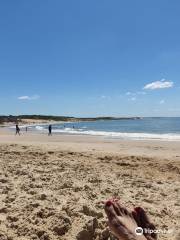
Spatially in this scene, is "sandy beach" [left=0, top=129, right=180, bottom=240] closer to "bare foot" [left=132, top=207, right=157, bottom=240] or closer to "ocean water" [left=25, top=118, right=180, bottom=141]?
"bare foot" [left=132, top=207, right=157, bottom=240]

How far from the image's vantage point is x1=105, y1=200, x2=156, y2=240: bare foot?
2.87 metres

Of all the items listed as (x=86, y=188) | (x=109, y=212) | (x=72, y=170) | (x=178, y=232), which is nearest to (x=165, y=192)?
(x=86, y=188)

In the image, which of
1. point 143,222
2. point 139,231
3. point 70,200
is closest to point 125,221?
point 139,231

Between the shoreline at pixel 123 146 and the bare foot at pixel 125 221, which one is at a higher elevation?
the bare foot at pixel 125 221

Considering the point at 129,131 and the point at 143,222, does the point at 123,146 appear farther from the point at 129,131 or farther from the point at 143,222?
the point at 129,131

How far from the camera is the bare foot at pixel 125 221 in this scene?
2.87 m

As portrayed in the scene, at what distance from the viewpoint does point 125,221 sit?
2.97 metres

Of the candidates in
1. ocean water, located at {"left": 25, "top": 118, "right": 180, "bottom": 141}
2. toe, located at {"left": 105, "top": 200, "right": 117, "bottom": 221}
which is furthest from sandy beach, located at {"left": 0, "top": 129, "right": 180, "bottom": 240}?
ocean water, located at {"left": 25, "top": 118, "right": 180, "bottom": 141}

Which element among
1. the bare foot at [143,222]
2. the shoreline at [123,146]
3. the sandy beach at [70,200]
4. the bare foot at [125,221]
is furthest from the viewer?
the shoreline at [123,146]

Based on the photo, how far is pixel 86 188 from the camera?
524cm

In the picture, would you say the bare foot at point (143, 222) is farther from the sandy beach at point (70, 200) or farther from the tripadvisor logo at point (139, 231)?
the sandy beach at point (70, 200)

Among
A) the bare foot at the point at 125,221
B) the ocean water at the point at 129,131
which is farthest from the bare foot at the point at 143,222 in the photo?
the ocean water at the point at 129,131

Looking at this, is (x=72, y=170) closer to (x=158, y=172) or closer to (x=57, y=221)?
(x=158, y=172)

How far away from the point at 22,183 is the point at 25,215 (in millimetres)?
1478
